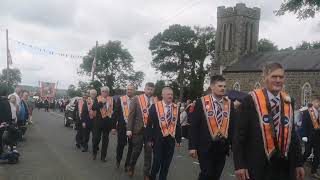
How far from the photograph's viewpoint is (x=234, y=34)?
7525cm

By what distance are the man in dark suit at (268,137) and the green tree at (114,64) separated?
9449 cm

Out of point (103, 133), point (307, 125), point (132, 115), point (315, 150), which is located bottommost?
point (315, 150)

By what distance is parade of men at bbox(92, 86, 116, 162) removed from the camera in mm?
13453

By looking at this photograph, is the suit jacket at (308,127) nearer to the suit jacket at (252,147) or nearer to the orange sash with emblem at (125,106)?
the orange sash with emblem at (125,106)

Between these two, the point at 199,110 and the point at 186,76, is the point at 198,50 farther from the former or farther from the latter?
the point at 199,110

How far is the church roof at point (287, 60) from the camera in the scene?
60.1 meters

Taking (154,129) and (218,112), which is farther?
(154,129)

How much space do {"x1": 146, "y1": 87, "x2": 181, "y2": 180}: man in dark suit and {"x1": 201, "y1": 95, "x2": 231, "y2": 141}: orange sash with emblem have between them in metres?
1.87

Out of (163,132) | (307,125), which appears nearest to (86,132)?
(307,125)

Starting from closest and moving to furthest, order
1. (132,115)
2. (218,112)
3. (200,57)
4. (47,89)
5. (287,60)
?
(218,112)
(132,115)
(287,60)
(47,89)
(200,57)

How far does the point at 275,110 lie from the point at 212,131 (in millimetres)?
2075

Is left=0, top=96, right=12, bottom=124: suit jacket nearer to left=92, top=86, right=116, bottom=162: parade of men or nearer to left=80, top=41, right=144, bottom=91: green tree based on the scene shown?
left=92, top=86, right=116, bottom=162: parade of men

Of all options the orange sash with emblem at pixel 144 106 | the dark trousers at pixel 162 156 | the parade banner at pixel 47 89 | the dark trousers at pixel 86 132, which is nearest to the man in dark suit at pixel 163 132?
the dark trousers at pixel 162 156

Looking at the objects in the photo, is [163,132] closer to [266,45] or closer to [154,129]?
[154,129]
